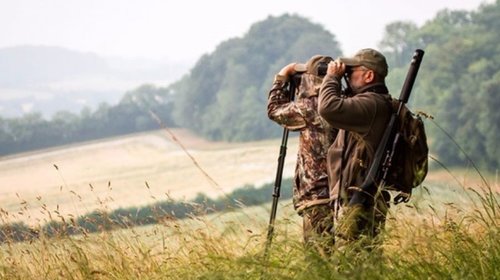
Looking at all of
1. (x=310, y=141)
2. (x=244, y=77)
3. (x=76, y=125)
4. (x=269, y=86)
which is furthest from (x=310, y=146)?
(x=244, y=77)

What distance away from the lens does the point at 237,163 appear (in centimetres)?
3884

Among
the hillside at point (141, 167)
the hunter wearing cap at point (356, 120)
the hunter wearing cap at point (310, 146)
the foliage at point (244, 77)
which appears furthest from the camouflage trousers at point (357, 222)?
the foliage at point (244, 77)

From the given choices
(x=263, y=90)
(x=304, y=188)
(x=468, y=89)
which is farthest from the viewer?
(x=263, y=90)

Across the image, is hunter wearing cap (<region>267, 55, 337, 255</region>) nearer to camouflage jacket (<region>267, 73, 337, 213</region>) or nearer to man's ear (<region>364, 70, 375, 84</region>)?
camouflage jacket (<region>267, 73, 337, 213</region>)

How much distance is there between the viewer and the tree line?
33.8m

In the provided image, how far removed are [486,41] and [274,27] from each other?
660 inches

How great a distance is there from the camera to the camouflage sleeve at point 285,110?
374cm

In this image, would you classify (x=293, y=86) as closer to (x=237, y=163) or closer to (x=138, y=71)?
(x=237, y=163)

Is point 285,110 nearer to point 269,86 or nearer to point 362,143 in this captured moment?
point 362,143

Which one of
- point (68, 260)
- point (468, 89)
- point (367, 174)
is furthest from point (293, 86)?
point (468, 89)

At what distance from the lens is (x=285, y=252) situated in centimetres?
314

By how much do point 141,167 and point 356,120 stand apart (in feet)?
109

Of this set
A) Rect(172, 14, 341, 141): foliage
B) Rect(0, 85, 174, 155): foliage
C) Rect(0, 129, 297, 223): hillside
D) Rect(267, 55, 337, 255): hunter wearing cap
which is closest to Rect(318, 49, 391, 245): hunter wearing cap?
Rect(267, 55, 337, 255): hunter wearing cap

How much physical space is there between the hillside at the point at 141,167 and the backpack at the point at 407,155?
79.0ft
